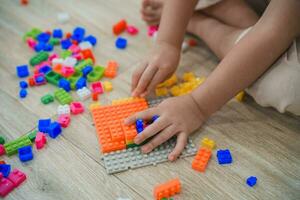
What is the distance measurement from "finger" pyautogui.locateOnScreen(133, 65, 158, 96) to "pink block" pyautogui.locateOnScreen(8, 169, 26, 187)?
355 millimetres

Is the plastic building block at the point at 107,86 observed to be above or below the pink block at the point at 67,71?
below

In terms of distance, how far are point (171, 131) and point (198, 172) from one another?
0.38ft

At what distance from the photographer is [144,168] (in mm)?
853

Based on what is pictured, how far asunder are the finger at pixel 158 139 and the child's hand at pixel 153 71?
156mm

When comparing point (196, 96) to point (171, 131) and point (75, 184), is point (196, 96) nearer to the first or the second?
point (171, 131)

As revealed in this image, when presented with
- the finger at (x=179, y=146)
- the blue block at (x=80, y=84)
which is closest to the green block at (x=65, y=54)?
the blue block at (x=80, y=84)

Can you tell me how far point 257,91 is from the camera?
38.1 inches

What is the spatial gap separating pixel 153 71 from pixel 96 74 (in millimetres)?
204

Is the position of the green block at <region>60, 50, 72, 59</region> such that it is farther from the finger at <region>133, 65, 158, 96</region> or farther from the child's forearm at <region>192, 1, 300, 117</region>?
the child's forearm at <region>192, 1, 300, 117</region>

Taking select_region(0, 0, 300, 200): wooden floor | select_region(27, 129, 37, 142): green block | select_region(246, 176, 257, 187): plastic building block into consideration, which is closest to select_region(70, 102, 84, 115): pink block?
select_region(0, 0, 300, 200): wooden floor

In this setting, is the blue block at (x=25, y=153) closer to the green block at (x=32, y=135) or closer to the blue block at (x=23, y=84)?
the green block at (x=32, y=135)

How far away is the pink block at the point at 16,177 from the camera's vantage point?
804mm

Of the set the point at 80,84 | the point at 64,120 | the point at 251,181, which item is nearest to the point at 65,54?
the point at 80,84

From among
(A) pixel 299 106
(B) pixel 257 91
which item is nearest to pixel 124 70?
(B) pixel 257 91
